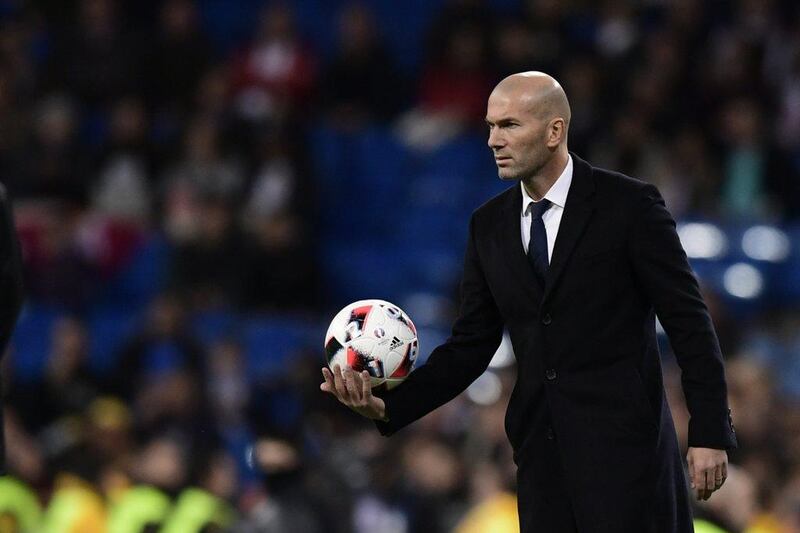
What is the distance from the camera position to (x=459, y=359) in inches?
184

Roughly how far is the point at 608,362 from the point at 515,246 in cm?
40

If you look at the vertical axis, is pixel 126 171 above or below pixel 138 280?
above

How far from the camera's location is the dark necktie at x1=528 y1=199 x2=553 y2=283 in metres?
4.38

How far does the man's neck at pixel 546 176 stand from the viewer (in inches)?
174

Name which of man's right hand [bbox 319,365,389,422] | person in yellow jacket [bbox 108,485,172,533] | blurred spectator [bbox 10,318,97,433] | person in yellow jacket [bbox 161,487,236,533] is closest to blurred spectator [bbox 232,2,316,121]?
blurred spectator [bbox 10,318,97,433]

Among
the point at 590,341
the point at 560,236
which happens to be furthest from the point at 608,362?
the point at 560,236

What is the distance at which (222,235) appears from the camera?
1039cm

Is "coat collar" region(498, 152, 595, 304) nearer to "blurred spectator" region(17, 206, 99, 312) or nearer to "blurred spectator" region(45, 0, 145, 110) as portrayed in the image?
"blurred spectator" region(17, 206, 99, 312)

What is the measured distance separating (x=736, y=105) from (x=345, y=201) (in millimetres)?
2800

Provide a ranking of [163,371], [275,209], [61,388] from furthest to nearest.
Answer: [275,209], [61,388], [163,371]

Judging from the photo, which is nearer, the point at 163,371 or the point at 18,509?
the point at 18,509

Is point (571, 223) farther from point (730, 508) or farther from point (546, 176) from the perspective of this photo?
point (730, 508)

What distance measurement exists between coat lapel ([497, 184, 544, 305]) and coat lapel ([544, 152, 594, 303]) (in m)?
0.05

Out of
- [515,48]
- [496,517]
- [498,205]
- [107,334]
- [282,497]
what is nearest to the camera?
[498,205]
